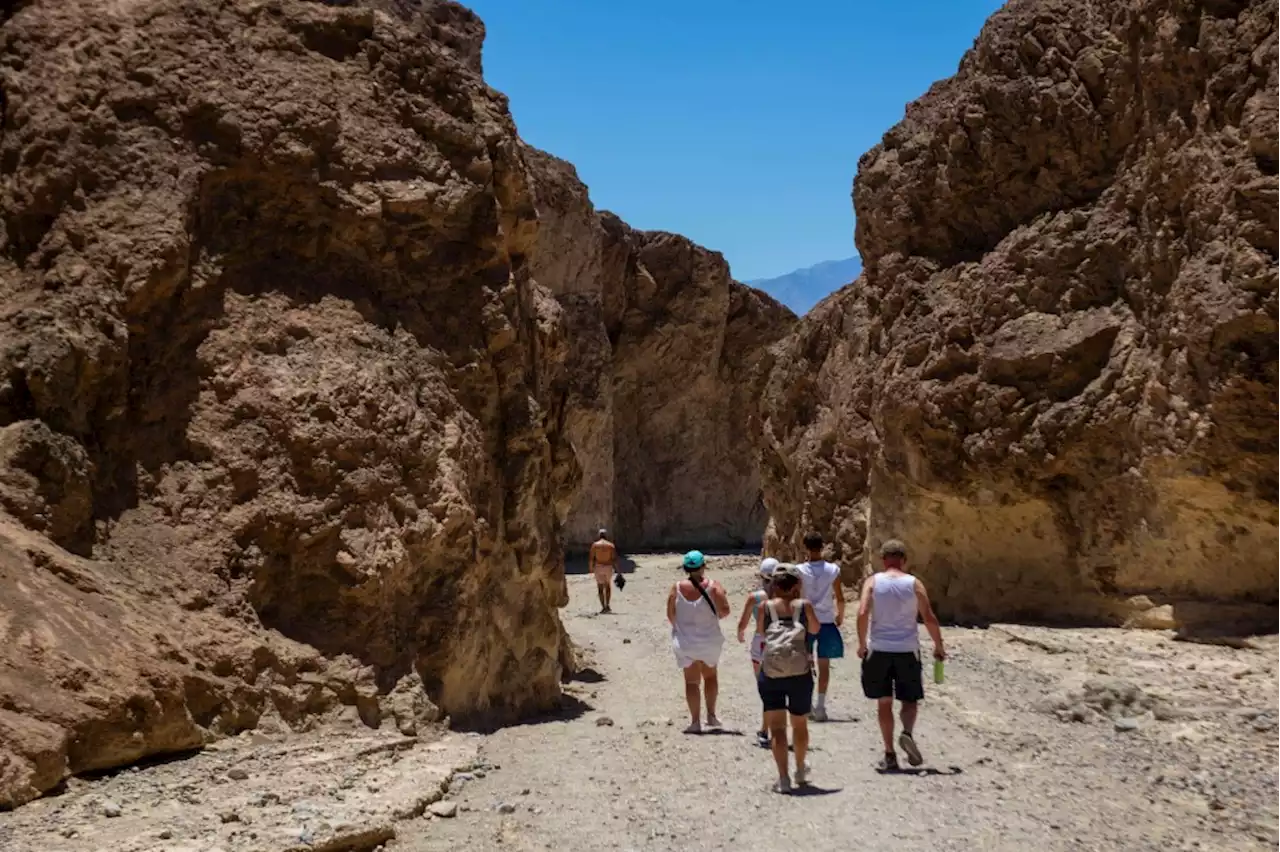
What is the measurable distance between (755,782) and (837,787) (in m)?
0.51

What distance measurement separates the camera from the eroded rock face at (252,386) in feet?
21.6

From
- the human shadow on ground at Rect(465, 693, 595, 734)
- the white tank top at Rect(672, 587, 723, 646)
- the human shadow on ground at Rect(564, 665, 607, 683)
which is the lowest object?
the human shadow on ground at Rect(465, 693, 595, 734)

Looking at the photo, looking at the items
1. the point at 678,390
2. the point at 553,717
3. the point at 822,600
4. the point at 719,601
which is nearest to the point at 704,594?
the point at 719,601

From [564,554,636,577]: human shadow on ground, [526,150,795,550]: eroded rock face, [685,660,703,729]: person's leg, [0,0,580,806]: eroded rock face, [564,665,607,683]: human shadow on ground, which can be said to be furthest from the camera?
[526,150,795,550]: eroded rock face

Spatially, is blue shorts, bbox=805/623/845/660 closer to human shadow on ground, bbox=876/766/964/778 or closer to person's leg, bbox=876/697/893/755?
person's leg, bbox=876/697/893/755

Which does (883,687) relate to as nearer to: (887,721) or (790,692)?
(887,721)

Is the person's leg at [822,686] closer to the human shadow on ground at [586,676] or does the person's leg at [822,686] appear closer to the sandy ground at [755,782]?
the sandy ground at [755,782]

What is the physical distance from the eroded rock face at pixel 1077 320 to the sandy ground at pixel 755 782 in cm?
186

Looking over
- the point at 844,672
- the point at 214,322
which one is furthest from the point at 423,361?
the point at 844,672

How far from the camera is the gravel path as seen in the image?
5922 millimetres

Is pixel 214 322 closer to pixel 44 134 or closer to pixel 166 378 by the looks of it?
pixel 166 378

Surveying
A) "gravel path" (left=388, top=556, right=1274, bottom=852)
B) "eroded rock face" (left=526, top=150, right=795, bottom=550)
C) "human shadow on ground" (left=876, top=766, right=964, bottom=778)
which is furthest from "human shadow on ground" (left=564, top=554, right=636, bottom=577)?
"human shadow on ground" (left=876, top=766, right=964, bottom=778)

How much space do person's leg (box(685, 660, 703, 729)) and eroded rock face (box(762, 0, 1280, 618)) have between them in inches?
214

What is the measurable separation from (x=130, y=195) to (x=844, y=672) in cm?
782
